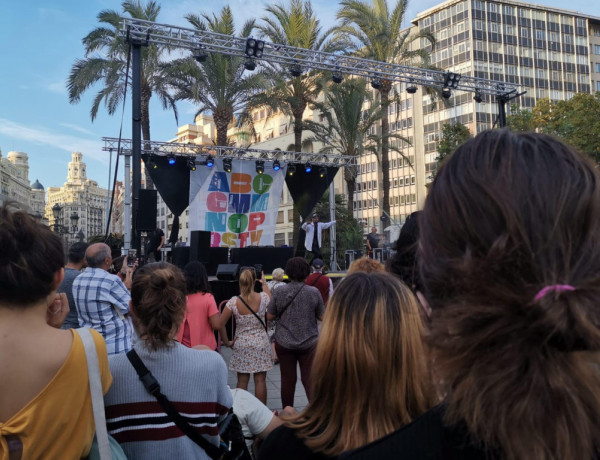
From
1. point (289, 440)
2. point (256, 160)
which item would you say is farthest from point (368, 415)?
point (256, 160)

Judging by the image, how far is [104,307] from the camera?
159 inches

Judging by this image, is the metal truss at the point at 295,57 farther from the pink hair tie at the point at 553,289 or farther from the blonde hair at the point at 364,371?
the pink hair tie at the point at 553,289

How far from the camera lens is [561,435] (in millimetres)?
721

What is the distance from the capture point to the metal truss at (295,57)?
11766 mm

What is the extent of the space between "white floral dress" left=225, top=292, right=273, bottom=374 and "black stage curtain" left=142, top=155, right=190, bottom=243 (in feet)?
39.6

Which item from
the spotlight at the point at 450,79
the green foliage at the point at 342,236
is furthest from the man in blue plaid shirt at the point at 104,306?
the green foliage at the point at 342,236

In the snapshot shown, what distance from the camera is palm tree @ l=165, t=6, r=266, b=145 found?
66.4 feet

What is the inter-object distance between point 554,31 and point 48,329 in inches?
3255

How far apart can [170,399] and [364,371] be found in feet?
3.79

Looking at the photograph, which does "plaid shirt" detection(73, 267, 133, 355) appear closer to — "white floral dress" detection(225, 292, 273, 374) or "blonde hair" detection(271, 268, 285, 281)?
"white floral dress" detection(225, 292, 273, 374)

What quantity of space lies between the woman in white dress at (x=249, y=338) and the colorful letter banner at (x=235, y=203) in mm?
11486

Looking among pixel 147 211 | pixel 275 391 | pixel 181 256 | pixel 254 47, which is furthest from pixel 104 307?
pixel 181 256

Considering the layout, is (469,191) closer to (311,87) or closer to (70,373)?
(70,373)

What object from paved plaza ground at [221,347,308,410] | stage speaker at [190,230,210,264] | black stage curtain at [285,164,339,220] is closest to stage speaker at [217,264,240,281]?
paved plaza ground at [221,347,308,410]
